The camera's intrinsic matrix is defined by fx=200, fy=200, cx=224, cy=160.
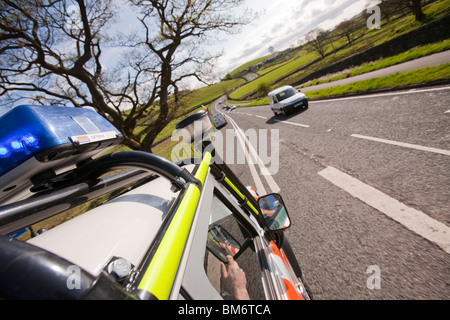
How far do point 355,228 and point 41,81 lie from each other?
13.5m

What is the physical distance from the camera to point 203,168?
1.59 m

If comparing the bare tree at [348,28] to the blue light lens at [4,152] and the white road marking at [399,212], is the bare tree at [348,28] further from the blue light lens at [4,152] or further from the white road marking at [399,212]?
the blue light lens at [4,152]

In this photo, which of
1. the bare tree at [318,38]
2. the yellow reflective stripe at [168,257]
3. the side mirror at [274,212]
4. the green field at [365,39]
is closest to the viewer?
the yellow reflective stripe at [168,257]

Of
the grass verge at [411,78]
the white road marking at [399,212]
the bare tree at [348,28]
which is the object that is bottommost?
the white road marking at [399,212]

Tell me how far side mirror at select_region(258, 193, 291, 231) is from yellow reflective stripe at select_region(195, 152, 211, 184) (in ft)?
2.77

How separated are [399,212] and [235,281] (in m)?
2.99

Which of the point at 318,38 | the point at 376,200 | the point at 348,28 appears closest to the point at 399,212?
the point at 376,200

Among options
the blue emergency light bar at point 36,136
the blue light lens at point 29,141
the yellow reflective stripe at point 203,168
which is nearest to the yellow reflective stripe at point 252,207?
the yellow reflective stripe at point 203,168

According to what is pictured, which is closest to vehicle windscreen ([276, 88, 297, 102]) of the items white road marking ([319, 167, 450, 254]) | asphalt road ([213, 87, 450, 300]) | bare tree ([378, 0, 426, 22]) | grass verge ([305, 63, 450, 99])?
grass verge ([305, 63, 450, 99])

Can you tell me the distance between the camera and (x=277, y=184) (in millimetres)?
5270

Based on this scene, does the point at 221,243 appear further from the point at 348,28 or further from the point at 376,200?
the point at 348,28

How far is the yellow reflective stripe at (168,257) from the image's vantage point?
58 centimetres
